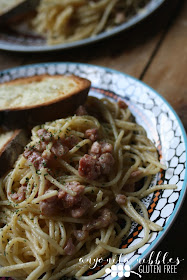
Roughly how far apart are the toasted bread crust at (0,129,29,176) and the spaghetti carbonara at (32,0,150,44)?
2.30 m

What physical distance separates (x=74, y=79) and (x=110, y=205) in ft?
4.82

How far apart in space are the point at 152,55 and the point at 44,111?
1.97 m

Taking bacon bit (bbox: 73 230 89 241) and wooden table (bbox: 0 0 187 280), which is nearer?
bacon bit (bbox: 73 230 89 241)

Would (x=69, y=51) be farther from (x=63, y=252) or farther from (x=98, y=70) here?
(x=63, y=252)

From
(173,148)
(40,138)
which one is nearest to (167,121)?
(173,148)

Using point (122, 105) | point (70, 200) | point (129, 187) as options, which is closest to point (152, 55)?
point (122, 105)

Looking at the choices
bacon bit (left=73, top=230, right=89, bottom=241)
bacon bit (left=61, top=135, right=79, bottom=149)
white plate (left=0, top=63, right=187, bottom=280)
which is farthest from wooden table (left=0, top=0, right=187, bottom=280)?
bacon bit (left=73, top=230, right=89, bottom=241)

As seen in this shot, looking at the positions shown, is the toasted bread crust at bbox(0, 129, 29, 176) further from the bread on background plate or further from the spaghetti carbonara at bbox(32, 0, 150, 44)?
the spaghetti carbonara at bbox(32, 0, 150, 44)

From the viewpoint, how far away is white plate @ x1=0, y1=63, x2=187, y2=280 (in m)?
2.61

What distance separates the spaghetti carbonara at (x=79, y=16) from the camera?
5145 millimetres

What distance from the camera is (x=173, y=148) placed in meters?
3.09

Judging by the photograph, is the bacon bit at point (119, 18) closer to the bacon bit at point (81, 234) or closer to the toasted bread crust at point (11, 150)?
the toasted bread crust at point (11, 150)

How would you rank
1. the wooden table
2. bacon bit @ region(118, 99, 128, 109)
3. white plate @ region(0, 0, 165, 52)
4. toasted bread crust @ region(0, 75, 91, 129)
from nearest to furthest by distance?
toasted bread crust @ region(0, 75, 91, 129) → bacon bit @ region(118, 99, 128, 109) → the wooden table → white plate @ region(0, 0, 165, 52)

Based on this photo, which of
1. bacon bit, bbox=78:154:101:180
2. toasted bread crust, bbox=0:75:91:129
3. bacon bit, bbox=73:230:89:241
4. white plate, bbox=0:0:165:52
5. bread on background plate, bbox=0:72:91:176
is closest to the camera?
bacon bit, bbox=73:230:89:241
